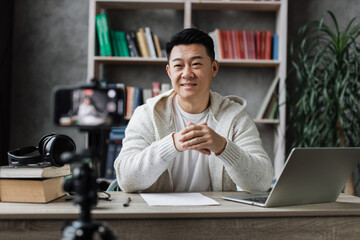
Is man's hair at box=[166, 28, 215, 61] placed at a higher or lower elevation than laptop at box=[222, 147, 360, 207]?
higher

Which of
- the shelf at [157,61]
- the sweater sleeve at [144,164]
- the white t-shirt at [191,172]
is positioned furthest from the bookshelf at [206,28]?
the sweater sleeve at [144,164]

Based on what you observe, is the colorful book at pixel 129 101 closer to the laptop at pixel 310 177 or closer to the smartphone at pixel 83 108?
the laptop at pixel 310 177

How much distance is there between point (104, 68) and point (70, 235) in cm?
262

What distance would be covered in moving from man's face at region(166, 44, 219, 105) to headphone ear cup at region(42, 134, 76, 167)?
0.61 m

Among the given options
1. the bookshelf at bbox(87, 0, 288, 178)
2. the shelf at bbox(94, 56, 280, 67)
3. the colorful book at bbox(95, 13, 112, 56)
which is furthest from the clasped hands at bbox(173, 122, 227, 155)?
the bookshelf at bbox(87, 0, 288, 178)

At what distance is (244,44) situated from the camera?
2965 millimetres

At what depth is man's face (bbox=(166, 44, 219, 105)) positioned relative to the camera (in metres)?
1.69

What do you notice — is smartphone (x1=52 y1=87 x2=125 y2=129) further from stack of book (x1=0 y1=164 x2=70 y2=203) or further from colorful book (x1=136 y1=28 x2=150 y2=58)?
colorful book (x1=136 y1=28 x2=150 y2=58)

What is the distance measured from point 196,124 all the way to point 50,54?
2.09 metres

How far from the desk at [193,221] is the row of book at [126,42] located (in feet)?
6.36

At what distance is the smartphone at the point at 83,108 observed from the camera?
76 cm

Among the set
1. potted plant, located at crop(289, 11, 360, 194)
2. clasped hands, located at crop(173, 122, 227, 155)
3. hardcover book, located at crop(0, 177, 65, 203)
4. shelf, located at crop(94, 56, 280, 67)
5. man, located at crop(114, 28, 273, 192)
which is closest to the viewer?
hardcover book, located at crop(0, 177, 65, 203)

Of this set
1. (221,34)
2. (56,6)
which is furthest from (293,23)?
(56,6)

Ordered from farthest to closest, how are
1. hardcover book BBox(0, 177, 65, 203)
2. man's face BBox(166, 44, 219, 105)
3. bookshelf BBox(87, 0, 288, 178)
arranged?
bookshelf BBox(87, 0, 288, 178), man's face BBox(166, 44, 219, 105), hardcover book BBox(0, 177, 65, 203)
